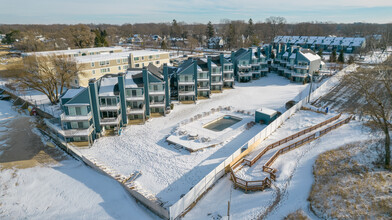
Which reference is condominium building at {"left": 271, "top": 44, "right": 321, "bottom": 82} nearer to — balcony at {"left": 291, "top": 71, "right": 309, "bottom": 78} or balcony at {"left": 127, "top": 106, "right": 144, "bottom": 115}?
balcony at {"left": 291, "top": 71, "right": 309, "bottom": 78}

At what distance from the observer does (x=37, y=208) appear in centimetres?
2273

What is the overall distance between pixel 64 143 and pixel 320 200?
31155 millimetres

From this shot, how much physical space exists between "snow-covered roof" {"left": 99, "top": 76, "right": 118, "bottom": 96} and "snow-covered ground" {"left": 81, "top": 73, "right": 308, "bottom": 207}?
6298mm

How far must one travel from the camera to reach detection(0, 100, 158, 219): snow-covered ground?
21.9 m

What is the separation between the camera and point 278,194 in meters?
23.2

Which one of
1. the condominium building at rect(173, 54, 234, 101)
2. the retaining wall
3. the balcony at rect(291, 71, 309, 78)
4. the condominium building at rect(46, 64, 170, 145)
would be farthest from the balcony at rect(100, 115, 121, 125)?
the balcony at rect(291, 71, 309, 78)

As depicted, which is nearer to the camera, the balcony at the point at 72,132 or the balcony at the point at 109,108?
the balcony at the point at 72,132

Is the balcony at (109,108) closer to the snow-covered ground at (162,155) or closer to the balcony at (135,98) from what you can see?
the balcony at (135,98)

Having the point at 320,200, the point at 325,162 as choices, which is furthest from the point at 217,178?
the point at 325,162

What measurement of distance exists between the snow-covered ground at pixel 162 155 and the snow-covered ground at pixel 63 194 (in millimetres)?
2349

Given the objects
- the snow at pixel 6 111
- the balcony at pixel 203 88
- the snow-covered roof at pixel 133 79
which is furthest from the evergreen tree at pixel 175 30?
the snow-covered roof at pixel 133 79

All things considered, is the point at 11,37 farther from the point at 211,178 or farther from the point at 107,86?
the point at 211,178

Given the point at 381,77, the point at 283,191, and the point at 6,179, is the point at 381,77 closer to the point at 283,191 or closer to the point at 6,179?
the point at 283,191

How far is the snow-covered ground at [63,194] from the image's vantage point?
21.9m
